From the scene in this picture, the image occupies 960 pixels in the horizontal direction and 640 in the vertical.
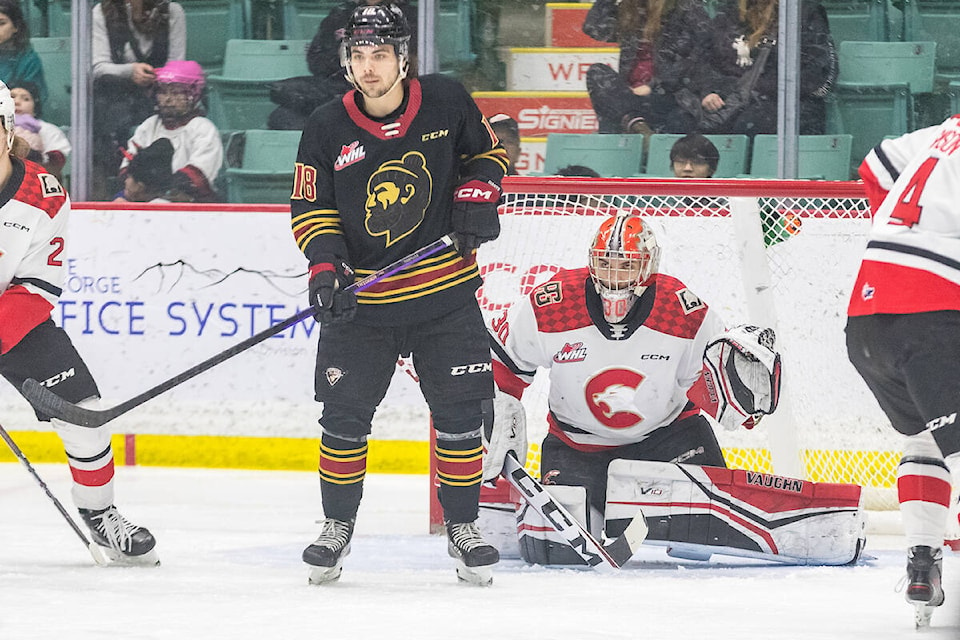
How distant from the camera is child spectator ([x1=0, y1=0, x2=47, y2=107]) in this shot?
16.5 ft

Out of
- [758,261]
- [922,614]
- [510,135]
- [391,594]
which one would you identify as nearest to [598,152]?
[510,135]

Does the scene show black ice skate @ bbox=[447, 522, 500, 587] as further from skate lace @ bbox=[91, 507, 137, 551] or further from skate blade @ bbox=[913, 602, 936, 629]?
skate blade @ bbox=[913, 602, 936, 629]

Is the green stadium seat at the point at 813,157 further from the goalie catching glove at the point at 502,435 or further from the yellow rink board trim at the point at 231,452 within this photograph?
the yellow rink board trim at the point at 231,452

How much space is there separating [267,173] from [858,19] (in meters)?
1.92

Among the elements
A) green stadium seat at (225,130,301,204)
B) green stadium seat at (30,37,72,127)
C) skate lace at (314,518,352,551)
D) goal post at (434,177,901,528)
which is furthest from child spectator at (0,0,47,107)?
skate lace at (314,518,352,551)

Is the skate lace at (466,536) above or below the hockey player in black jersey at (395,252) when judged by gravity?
below

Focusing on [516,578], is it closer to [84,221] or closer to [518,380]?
[518,380]

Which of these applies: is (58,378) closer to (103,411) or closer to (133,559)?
(103,411)

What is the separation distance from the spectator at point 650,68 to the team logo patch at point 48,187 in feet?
5.86

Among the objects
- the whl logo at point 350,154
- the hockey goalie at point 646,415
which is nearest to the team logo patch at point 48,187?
the whl logo at point 350,154

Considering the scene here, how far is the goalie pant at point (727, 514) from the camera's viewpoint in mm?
3326

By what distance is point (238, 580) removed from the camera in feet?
10.0

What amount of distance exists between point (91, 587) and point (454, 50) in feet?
7.34

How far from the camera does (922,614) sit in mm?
2537
